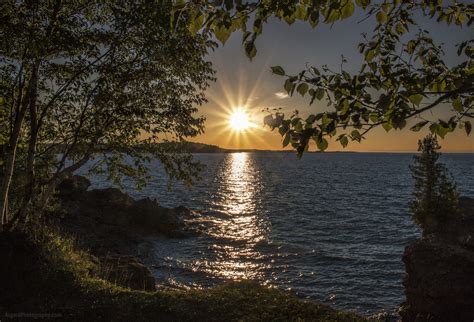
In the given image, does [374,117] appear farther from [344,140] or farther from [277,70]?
[277,70]

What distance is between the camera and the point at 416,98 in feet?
13.9

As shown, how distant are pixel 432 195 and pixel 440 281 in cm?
1773

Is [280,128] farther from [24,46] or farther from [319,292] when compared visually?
[319,292]

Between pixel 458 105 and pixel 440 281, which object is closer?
pixel 458 105

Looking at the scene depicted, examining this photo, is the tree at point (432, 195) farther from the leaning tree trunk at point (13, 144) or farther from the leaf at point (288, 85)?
the leaf at point (288, 85)

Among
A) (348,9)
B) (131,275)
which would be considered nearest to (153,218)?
(131,275)

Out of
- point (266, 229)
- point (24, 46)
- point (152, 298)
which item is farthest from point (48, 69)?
point (266, 229)

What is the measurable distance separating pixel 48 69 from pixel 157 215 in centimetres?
3716

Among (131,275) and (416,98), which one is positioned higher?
(416,98)

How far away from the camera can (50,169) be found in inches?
618

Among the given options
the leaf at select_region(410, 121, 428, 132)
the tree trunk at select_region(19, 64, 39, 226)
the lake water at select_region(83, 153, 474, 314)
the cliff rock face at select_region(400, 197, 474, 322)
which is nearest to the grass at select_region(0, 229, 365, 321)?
the tree trunk at select_region(19, 64, 39, 226)

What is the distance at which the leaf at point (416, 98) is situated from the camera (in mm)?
4222

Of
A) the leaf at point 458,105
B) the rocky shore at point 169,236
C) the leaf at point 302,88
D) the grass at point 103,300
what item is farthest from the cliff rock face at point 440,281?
the leaf at point 302,88

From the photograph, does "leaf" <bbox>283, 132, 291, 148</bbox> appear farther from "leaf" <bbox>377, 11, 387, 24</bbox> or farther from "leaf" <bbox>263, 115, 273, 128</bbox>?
"leaf" <bbox>377, 11, 387, 24</bbox>
